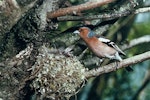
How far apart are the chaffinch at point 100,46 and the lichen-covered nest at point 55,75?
0.81m

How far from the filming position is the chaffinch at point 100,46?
268 inches

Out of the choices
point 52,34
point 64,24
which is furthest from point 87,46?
point 64,24

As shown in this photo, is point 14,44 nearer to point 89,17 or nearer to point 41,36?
point 41,36

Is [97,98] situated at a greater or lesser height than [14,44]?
lesser

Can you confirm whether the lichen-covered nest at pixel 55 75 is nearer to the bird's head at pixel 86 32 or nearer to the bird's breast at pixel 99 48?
the bird's head at pixel 86 32

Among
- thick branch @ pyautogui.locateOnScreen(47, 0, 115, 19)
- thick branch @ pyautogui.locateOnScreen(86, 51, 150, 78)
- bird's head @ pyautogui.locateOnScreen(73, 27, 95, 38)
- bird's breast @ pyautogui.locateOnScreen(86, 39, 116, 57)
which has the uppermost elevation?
thick branch @ pyautogui.locateOnScreen(47, 0, 115, 19)

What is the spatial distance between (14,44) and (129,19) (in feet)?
15.5

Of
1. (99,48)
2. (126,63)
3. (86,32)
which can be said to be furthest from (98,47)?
(126,63)

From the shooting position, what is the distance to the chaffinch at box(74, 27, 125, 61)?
6.82 m

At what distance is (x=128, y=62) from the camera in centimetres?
578

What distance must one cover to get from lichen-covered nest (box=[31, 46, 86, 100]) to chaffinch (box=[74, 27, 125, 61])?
0.81 m

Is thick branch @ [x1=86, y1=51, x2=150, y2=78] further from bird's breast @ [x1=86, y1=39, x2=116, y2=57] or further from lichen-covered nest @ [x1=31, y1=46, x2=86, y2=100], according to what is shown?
bird's breast @ [x1=86, y1=39, x2=116, y2=57]

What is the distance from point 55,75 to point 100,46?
1.31 m

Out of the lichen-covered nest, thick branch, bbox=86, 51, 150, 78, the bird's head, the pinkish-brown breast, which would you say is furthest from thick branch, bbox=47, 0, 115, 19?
the pinkish-brown breast
